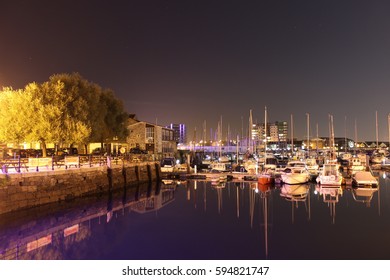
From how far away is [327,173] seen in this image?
1496 inches

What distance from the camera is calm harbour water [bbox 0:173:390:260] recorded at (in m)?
15.7

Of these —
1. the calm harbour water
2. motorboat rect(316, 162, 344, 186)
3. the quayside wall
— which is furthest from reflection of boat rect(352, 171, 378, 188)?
the quayside wall

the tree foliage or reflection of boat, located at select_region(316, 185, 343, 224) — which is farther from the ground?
the tree foliage

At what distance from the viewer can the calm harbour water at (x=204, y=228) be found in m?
15.7

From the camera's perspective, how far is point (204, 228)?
20.4m

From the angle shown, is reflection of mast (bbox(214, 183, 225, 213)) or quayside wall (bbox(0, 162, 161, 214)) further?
reflection of mast (bbox(214, 183, 225, 213))

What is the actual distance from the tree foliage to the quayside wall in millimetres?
4811

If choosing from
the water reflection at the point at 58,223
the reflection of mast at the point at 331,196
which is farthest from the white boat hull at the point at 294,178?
the water reflection at the point at 58,223

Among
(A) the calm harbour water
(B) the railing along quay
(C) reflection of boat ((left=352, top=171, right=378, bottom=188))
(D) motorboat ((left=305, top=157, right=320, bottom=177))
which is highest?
(B) the railing along quay

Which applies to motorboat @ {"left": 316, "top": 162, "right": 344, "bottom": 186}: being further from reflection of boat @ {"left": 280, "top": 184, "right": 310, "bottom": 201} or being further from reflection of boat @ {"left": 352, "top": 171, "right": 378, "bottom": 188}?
reflection of boat @ {"left": 280, "top": 184, "right": 310, "bottom": 201}

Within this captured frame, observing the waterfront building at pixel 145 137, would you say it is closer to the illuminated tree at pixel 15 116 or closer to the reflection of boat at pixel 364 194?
the illuminated tree at pixel 15 116

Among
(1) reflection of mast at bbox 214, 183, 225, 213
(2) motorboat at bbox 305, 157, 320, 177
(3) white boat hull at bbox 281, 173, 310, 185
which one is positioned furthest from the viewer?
(2) motorboat at bbox 305, 157, 320, 177

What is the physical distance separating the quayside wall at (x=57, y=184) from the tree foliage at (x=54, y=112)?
15.8 feet

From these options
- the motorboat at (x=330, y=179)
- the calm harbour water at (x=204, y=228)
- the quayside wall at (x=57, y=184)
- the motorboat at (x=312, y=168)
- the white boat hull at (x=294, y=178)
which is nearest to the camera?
the calm harbour water at (x=204, y=228)
